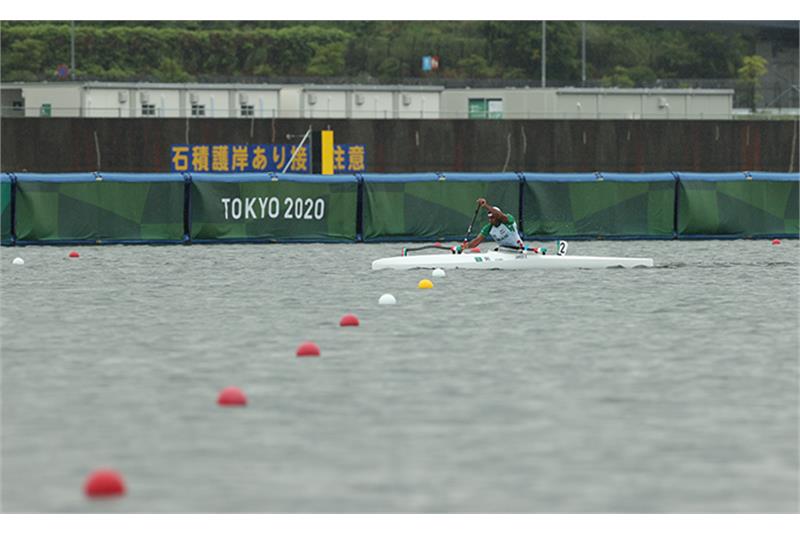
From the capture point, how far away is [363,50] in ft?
391

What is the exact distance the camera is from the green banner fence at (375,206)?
3397cm

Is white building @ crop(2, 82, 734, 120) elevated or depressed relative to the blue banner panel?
elevated

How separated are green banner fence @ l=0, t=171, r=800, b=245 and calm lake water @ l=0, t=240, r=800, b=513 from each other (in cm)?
915

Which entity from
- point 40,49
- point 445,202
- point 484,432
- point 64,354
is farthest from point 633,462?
point 40,49

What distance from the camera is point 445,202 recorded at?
3591cm

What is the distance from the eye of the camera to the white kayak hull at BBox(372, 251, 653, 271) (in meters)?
28.0

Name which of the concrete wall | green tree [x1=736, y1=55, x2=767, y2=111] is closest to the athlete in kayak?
the concrete wall

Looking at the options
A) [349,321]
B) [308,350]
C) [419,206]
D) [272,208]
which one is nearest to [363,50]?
[419,206]

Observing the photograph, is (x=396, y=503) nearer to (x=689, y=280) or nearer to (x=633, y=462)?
(x=633, y=462)

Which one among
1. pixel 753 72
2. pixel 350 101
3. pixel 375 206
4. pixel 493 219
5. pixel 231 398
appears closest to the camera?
pixel 231 398

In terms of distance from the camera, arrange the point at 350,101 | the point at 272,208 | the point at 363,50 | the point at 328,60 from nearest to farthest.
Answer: the point at 272,208 < the point at 350,101 < the point at 328,60 < the point at 363,50

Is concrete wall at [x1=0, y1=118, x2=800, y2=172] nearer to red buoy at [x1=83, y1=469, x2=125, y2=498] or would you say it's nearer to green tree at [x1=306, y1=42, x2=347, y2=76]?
red buoy at [x1=83, y1=469, x2=125, y2=498]

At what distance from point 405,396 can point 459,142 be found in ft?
151

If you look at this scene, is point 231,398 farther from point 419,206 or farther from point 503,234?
point 419,206
